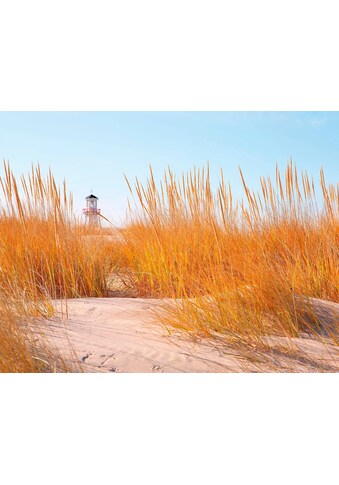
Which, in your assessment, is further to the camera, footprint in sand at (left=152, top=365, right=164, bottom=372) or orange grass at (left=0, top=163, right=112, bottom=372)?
orange grass at (left=0, top=163, right=112, bottom=372)

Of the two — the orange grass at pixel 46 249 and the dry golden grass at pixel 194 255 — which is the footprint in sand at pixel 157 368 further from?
the orange grass at pixel 46 249

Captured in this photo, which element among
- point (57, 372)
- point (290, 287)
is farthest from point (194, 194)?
point (57, 372)

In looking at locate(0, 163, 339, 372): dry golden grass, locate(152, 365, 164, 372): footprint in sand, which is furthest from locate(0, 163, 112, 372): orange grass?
locate(152, 365, 164, 372): footprint in sand

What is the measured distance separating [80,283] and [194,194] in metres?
0.98

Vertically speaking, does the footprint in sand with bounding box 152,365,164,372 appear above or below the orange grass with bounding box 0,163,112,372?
below

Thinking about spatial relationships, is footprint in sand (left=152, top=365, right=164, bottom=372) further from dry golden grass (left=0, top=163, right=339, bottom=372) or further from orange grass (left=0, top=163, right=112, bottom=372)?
orange grass (left=0, top=163, right=112, bottom=372)

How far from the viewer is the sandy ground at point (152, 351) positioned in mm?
1345

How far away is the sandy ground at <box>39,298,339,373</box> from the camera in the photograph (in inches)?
52.9

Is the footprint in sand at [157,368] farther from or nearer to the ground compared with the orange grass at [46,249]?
nearer to the ground

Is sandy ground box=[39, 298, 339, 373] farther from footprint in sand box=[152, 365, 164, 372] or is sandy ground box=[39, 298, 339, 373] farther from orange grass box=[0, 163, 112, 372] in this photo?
orange grass box=[0, 163, 112, 372]

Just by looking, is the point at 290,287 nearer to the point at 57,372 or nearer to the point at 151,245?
the point at 151,245

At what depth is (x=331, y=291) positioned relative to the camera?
7.68 feet

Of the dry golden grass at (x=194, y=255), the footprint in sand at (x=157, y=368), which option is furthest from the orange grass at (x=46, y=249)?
the footprint in sand at (x=157, y=368)

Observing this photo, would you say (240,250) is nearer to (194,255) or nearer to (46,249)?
(194,255)
